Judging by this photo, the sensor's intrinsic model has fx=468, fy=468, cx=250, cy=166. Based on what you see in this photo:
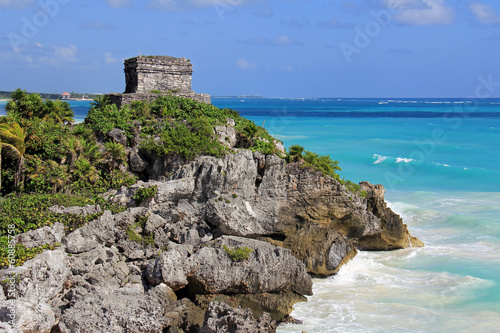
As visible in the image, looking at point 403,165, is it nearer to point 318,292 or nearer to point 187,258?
point 318,292

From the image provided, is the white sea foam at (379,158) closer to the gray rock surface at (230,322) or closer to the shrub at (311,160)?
the shrub at (311,160)

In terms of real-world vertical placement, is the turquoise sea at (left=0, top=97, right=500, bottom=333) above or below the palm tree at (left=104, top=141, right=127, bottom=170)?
below

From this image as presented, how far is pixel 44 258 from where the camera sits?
10.6m

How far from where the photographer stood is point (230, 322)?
31.3 ft

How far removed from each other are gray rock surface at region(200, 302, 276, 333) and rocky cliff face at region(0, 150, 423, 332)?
2 cm

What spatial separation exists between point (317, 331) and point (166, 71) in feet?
42.2

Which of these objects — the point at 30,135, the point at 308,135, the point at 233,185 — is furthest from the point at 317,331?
the point at 308,135

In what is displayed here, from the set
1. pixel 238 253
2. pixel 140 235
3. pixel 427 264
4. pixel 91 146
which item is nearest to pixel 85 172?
pixel 91 146

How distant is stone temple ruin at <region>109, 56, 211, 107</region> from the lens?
62.7 ft

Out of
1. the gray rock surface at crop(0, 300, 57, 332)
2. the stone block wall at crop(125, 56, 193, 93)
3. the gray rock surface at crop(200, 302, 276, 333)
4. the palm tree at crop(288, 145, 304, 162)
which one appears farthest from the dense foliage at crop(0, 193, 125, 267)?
the stone block wall at crop(125, 56, 193, 93)

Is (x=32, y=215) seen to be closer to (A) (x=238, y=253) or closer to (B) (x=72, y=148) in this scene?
(B) (x=72, y=148)

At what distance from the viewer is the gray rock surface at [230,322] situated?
374 inches

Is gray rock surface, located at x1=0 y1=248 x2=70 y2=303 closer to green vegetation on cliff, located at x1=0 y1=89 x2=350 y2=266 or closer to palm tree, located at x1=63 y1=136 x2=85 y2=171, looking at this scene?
green vegetation on cliff, located at x1=0 y1=89 x2=350 y2=266

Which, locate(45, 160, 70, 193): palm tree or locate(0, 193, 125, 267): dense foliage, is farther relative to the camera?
locate(45, 160, 70, 193): palm tree
